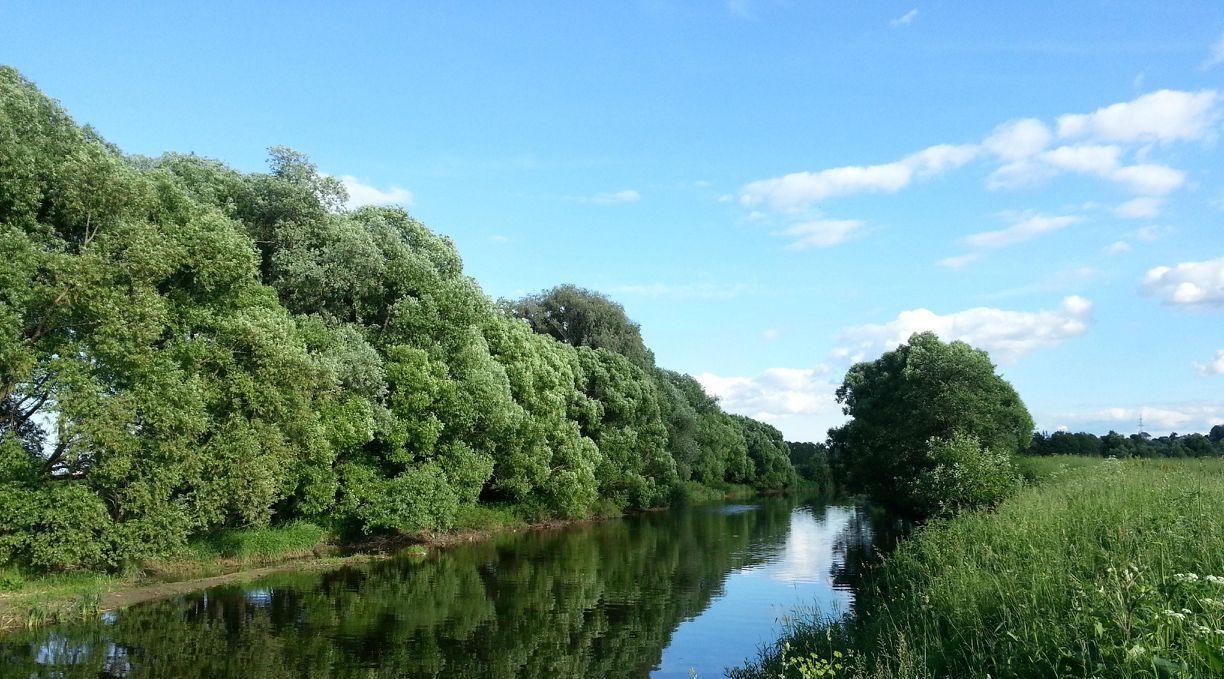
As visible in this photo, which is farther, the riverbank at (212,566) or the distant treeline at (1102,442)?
the distant treeline at (1102,442)

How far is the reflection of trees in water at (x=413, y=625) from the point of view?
2030 cm

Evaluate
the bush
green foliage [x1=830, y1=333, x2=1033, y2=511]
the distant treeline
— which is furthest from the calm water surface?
the distant treeline

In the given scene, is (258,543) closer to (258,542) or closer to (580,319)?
(258,542)

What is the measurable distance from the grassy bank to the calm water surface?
5.18 metres

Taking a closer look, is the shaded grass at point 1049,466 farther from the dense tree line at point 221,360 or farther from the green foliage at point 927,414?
the dense tree line at point 221,360

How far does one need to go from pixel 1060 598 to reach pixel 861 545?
3712 centimetres

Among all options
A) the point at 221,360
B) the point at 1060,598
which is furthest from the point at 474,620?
the point at 1060,598

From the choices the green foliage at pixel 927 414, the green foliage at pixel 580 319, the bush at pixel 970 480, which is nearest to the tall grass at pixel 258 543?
the bush at pixel 970 480

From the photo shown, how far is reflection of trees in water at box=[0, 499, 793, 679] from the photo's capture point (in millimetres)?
20297

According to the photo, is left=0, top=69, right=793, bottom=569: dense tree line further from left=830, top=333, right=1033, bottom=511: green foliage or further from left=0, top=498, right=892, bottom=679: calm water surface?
left=830, top=333, right=1033, bottom=511: green foliage

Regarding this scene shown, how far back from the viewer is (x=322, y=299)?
41438 mm

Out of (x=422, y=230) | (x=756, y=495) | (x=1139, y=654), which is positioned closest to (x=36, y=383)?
(x=422, y=230)

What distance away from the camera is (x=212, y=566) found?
33.8 metres

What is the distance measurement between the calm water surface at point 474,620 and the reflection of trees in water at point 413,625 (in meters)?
0.07
